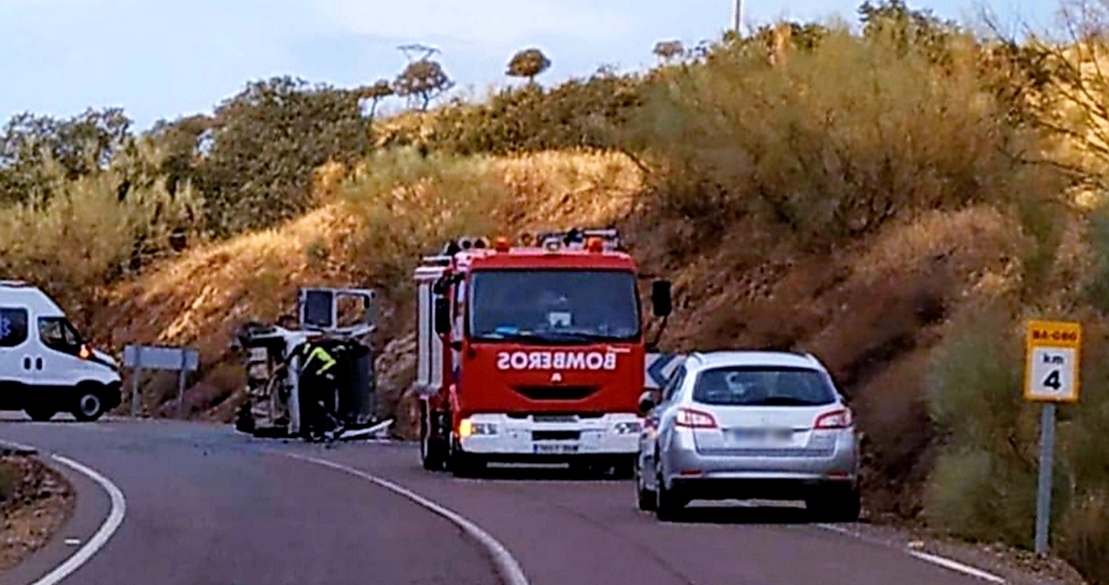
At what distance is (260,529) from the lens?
23672 mm

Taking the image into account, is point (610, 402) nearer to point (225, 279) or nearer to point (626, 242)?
point (626, 242)

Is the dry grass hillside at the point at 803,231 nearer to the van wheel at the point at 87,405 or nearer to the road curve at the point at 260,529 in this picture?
the road curve at the point at 260,529

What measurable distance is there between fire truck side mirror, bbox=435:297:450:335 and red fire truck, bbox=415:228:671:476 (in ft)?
2.15

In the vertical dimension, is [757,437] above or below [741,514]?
above

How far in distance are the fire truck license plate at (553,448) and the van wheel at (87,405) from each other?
25895mm

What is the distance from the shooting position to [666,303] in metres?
33.4

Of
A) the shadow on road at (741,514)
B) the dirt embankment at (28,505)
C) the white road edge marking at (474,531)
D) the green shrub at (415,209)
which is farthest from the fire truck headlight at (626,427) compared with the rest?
the green shrub at (415,209)

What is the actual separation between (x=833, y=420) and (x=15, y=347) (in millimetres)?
34834

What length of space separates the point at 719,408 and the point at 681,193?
30.6m

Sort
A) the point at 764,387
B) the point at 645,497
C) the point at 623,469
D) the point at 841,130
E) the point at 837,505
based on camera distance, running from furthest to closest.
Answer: the point at 841,130
the point at 623,469
the point at 645,497
the point at 837,505
the point at 764,387

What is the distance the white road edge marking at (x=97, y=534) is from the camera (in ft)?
61.4

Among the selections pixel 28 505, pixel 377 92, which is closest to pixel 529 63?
pixel 377 92

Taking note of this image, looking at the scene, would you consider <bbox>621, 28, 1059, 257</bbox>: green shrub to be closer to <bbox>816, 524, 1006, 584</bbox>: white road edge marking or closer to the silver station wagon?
the silver station wagon

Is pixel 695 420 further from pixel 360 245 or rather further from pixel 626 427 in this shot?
pixel 360 245
